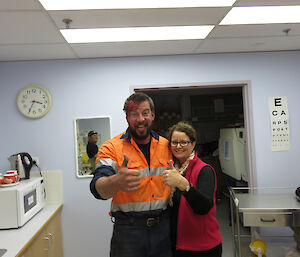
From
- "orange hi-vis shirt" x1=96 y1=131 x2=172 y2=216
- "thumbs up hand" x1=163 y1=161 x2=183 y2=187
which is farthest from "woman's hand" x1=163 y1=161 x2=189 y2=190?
"orange hi-vis shirt" x1=96 y1=131 x2=172 y2=216

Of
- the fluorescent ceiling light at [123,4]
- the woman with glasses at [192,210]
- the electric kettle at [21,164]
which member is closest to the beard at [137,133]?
the woman with glasses at [192,210]

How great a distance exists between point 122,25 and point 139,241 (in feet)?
5.01

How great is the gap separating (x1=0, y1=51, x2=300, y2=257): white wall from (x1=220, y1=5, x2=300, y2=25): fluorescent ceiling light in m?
0.88

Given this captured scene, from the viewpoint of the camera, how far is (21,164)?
272cm

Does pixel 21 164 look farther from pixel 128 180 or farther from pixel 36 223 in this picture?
pixel 128 180

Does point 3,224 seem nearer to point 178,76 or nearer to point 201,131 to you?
point 178,76

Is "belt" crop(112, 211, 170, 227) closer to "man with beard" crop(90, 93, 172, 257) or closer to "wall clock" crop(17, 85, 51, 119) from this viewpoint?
"man with beard" crop(90, 93, 172, 257)

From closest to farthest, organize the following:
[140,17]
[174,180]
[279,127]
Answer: [174,180], [140,17], [279,127]

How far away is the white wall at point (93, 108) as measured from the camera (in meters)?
2.93

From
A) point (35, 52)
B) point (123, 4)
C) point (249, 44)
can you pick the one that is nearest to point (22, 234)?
point (35, 52)

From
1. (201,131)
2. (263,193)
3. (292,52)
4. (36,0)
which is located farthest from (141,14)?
(201,131)

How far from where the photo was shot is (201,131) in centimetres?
560

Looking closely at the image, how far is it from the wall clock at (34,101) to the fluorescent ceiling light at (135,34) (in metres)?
0.79

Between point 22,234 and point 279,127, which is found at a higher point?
point 279,127
